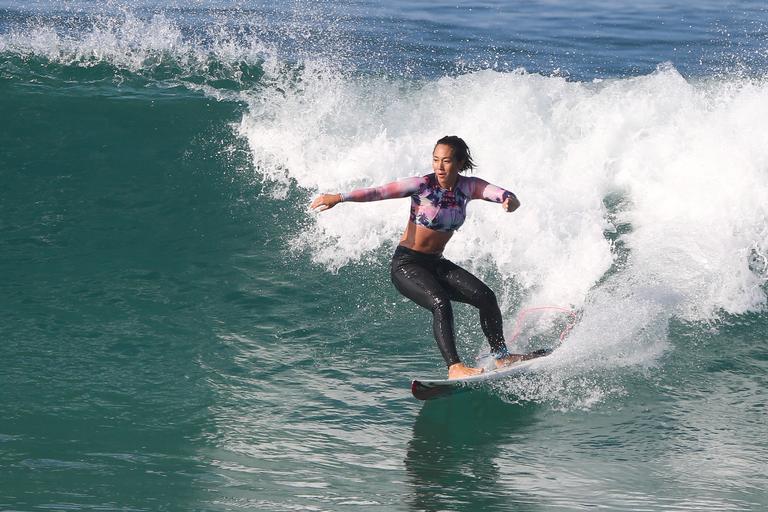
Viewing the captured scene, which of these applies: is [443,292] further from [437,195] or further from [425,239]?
[437,195]

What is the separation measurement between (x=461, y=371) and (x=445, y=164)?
4.26 feet

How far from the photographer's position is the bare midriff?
6734 millimetres

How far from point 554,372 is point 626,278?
7.20ft

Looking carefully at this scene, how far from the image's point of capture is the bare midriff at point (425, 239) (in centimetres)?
673

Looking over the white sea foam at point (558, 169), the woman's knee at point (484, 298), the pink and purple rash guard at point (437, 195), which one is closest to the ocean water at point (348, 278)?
the white sea foam at point (558, 169)

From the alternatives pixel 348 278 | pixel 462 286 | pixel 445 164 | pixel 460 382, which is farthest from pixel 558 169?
pixel 460 382

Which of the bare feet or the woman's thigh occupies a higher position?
the woman's thigh

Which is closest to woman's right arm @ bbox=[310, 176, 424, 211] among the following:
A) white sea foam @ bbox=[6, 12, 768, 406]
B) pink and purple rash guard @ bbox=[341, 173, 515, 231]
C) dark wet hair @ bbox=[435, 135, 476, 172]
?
pink and purple rash guard @ bbox=[341, 173, 515, 231]

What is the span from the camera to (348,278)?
9.05 metres

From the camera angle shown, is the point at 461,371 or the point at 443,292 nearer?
the point at 461,371

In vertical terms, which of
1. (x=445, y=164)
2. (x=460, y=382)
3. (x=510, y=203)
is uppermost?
(x=445, y=164)

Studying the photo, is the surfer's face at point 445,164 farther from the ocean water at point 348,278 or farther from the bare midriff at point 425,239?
the ocean water at point 348,278

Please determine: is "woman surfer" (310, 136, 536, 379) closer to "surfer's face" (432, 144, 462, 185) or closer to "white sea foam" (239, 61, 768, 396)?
"surfer's face" (432, 144, 462, 185)

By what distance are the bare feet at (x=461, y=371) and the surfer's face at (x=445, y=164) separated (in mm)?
1176
